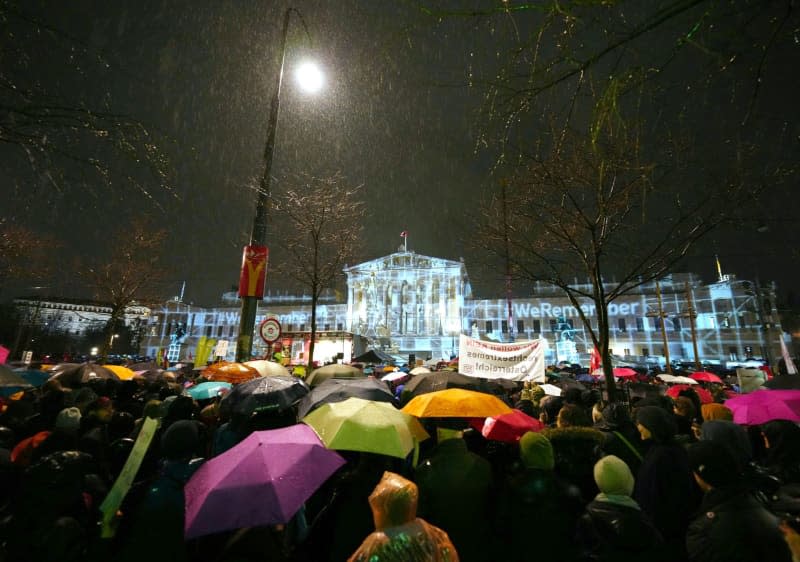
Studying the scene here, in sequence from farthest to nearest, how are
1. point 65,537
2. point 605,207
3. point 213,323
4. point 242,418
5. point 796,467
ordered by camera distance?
point 213,323
point 605,207
point 242,418
point 796,467
point 65,537

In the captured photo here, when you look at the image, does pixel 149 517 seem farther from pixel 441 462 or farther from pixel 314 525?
pixel 441 462

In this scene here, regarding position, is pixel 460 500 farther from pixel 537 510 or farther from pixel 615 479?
pixel 615 479

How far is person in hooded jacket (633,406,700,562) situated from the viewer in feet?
10.5

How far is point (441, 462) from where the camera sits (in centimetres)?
329

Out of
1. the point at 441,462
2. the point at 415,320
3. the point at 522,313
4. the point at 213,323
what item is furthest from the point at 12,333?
the point at 522,313

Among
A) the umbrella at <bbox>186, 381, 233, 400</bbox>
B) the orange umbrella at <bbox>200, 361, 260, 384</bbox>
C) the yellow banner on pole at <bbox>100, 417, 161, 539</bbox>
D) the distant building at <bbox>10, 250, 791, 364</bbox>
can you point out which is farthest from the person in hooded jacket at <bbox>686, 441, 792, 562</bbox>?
the distant building at <bbox>10, 250, 791, 364</bbox>

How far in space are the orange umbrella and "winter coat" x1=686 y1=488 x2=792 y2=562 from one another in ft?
24.5

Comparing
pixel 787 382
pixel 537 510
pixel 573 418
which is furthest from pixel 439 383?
pixel 787 382

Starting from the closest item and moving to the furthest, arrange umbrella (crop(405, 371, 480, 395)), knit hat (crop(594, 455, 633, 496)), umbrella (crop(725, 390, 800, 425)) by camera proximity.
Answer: knit hat (crop(594, 455, 633, 496))
umbrella (crop(725, 390, 800, 425))
umbrella (crop(405, 371, 480, 395))

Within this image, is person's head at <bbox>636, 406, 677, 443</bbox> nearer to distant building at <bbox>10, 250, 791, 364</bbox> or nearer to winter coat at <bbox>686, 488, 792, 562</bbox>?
winter coat at <bbox>686, 488, 792, 562</bbox>

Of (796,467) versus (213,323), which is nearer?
(796,467)

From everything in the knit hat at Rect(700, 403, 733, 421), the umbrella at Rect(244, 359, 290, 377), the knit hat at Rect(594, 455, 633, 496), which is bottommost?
the knit hat at Rect(594, 455, 633, 496)

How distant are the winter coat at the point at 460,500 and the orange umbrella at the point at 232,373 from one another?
5.79m

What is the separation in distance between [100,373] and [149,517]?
23.2ft
